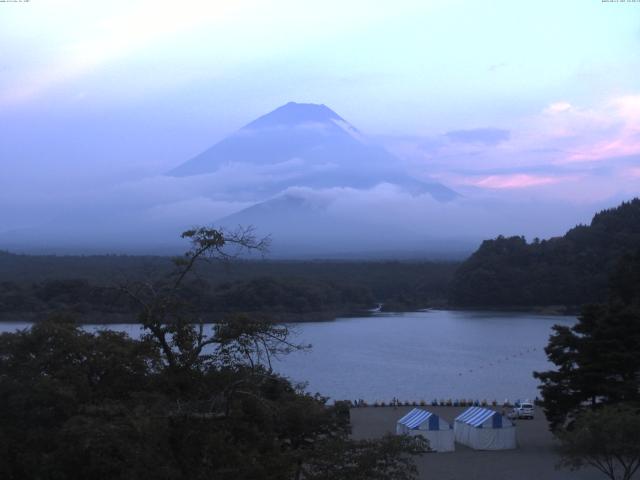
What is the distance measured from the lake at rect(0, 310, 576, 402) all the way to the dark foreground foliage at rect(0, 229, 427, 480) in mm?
10330

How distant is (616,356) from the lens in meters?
11.2

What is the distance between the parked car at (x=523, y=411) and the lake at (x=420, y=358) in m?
3.36

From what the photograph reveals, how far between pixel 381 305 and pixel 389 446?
40.7 m

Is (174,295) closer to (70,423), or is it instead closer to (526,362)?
(70,423)

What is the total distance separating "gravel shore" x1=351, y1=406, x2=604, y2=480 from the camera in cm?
1009

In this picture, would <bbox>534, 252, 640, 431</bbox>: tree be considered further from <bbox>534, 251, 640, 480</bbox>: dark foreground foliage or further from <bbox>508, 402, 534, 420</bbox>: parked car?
<bbox>508, 402, 534, 420</bbox>: parked car

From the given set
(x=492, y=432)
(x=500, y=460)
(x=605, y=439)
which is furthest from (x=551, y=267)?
(x=605, y=439)

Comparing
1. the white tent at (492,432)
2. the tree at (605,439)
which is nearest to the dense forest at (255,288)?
the white tent at (492,432)

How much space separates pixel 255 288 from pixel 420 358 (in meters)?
11.4

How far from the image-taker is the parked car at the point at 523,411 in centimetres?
1495

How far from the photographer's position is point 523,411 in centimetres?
1498

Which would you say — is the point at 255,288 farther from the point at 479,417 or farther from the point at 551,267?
the point at 479,417

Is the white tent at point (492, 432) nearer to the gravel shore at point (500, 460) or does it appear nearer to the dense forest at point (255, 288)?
the gravel shore at point (500, 460)

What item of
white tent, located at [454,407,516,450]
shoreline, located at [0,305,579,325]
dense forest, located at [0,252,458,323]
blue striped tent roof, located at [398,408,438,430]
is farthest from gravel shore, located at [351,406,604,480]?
shoreline, located at [0,305,579,325]
